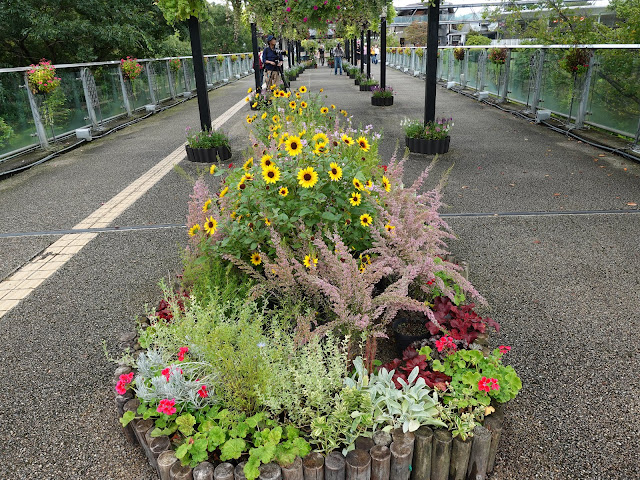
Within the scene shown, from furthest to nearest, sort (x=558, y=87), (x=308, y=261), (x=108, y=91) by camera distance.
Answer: (x=108, y=91), (x=558, y=87), (x=308, y=261)

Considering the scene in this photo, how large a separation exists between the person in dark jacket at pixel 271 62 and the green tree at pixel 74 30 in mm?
4477

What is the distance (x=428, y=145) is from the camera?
8.10 metres

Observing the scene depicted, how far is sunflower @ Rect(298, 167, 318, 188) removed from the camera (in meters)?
3.05

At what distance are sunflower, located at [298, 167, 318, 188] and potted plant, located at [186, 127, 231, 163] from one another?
5.10 meters

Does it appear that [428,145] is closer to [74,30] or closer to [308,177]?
[308,177]

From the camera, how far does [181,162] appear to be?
8.11 metres

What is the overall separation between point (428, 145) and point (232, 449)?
6874mm

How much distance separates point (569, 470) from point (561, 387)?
0.59 metres

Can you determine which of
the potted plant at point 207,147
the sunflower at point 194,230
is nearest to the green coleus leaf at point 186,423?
the sunflower at point 194,230

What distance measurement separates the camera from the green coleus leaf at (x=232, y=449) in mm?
2014

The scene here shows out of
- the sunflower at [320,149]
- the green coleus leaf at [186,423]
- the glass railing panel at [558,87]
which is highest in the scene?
the sunflower at [320,149]

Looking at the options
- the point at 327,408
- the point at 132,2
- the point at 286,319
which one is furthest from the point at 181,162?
the point at 132,2

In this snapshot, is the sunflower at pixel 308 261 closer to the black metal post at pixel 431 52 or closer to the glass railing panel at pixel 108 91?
the black metal post at pixel 431 52

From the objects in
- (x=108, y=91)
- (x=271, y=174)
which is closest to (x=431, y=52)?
(x=271, y=174)
